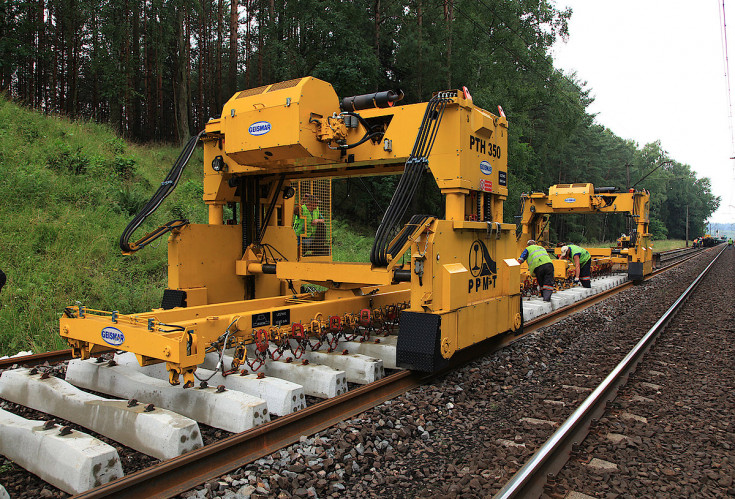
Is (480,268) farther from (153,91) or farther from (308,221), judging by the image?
(153,91)

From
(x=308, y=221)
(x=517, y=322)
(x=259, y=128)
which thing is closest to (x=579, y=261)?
(x=517, y=322)

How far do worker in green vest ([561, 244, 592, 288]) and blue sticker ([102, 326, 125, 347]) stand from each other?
11486mm

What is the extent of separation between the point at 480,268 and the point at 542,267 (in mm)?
5279

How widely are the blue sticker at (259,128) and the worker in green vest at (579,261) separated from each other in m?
9.92

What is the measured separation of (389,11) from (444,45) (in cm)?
309

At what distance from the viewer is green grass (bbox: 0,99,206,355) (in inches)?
267

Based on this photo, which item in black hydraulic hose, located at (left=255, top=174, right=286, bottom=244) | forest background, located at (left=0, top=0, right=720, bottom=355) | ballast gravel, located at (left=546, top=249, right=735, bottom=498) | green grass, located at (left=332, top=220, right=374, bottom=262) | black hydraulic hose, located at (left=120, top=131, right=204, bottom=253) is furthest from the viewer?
green grass, located at (left=332, top=220, right=374, bottom=262)

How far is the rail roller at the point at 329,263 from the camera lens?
167 inches

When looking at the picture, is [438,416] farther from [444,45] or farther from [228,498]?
[444,45]

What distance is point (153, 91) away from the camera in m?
28.4

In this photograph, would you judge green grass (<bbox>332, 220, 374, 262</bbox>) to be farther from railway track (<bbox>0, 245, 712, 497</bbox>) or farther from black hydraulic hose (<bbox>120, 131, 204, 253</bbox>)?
railway track (<bbox>0, 245, 712, 497</bbox>)

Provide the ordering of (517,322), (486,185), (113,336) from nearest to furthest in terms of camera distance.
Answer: (113,336), (486,185), (517,322)

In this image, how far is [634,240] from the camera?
16.3m

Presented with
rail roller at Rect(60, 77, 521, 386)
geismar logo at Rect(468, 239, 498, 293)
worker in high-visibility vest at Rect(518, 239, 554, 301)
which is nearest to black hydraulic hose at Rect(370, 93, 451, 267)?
rail roller at Rect(60, 77, 521, 386)
